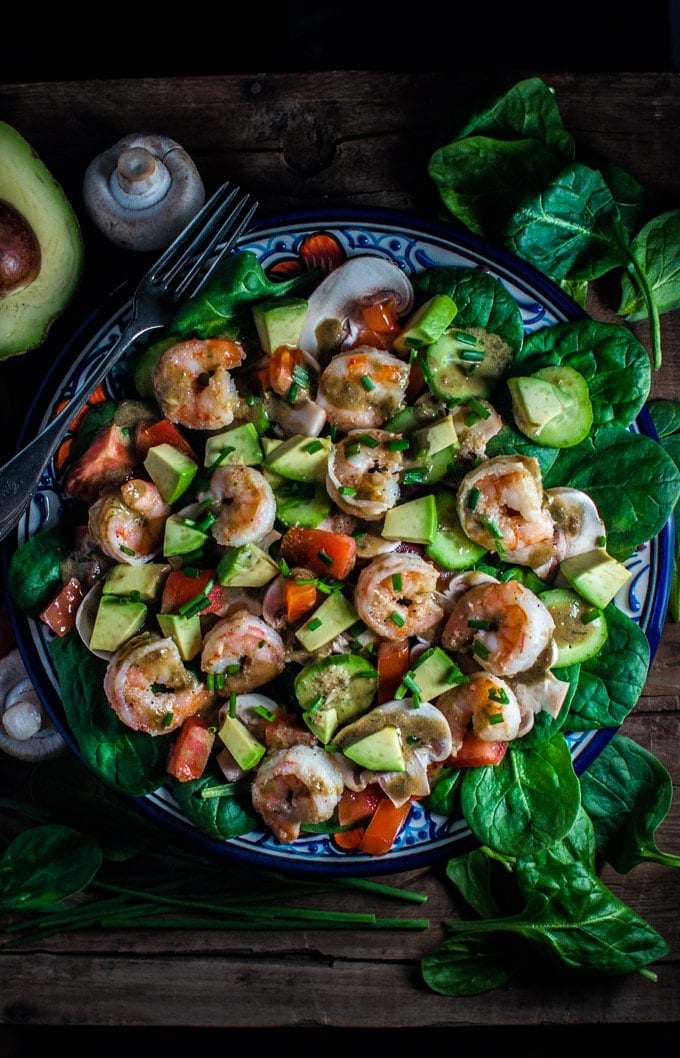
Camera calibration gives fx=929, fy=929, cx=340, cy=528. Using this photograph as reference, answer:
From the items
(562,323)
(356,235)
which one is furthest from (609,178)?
(356,235)

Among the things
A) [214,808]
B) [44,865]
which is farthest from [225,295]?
[44,865]

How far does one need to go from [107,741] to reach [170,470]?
951 mm

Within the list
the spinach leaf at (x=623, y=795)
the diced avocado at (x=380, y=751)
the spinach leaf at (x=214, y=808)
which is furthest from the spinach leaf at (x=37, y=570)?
the spinach leaf at (x=623, y=795)

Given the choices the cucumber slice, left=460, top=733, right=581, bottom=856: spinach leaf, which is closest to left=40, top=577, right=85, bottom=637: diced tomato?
left=460, top=733, right=581, bottom=856: spinach leaf

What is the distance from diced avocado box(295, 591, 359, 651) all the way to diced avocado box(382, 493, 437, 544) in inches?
10.4

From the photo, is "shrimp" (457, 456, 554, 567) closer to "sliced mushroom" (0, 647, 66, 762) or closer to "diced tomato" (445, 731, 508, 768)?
"diced tomato" (445, 731, 508, 768)

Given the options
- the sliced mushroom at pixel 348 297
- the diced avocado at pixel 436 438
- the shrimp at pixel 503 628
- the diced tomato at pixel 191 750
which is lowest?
the diced tomato at pixel 191 750

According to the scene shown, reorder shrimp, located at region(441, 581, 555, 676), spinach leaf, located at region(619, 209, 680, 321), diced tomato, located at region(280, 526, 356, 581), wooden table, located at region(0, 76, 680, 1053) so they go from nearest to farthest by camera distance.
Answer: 1. shrimp, located at region(441, 581, 555, 676)
2. diced tomato, located at region(280, 526, 356, 581)
3. spinach leaf, located at region(619, 209, 680, 321)
4. wooden table, located at region(0, 76, 680, 1053)

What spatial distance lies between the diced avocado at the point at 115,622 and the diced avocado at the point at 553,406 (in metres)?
1.40

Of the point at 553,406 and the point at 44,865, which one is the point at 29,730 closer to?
the point at 44,865

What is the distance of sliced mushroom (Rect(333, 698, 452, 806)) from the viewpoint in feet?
9.65

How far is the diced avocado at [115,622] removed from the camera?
2.99 m

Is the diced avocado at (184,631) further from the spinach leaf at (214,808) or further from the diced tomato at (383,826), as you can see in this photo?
the diced tomato at (383,826)

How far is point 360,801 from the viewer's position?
121 inches
